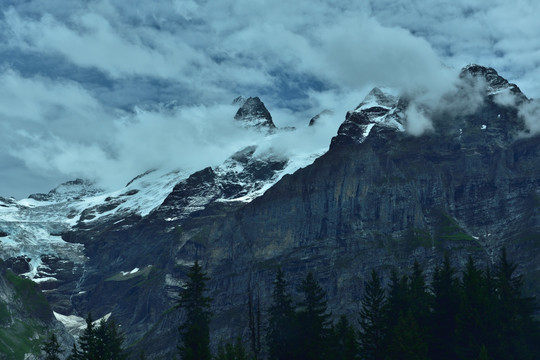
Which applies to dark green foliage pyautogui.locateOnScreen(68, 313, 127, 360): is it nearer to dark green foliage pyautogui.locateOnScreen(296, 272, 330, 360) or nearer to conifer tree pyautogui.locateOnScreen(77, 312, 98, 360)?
conifer tree pyautogui.locateOnScreen(77, 312, 98, 360)

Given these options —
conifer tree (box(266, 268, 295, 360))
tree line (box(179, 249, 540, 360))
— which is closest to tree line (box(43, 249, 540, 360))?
conifer tree (box(266, 268, 295, 360))

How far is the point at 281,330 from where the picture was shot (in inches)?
4269

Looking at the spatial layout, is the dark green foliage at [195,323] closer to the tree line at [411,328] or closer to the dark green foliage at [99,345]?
the tree line at [411,328]

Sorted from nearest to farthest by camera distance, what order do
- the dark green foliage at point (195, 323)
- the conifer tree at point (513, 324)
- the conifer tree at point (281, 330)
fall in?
the dark green foliage at point (195, 323) → the conifer tree at point (513, 324) → the conifer tree at point (281, 330)

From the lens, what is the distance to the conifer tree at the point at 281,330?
105688 millimetres

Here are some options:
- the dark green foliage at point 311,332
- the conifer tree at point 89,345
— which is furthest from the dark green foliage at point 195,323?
the dark green foliage at point 311,332

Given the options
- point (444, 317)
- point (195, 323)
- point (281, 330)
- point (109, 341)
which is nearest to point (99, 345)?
point (109, 341)

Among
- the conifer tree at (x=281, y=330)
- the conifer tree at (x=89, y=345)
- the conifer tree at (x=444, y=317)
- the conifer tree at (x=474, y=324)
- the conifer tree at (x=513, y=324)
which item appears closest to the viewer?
the conifer tree at (x=474, y=324)

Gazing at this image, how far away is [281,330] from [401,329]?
19.6 meters

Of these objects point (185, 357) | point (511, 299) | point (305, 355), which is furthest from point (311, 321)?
point (511, 299)

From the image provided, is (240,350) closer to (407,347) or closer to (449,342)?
(407,347)

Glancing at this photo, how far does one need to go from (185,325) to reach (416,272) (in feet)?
143

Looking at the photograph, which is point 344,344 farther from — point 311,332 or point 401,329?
point 401,329

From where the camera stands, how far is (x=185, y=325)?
10300 cm
